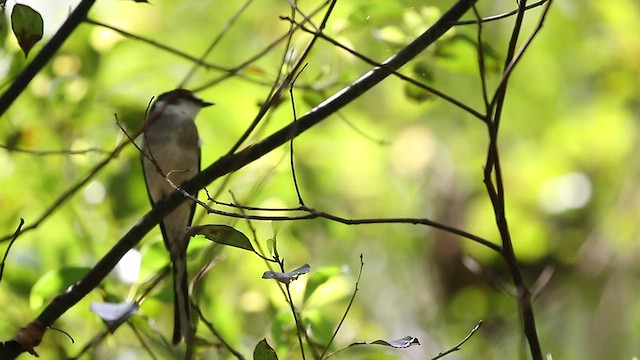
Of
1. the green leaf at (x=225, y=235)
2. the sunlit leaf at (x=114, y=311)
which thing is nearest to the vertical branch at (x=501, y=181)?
the green leaf at (x=225, y=235)

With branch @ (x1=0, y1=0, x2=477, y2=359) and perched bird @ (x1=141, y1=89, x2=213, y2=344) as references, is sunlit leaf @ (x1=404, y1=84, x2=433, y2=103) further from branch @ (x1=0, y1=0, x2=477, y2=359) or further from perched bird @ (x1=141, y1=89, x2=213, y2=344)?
perched bird @ (x1=141, y1=89, x2=213, y2=344)

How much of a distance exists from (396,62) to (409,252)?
330cm

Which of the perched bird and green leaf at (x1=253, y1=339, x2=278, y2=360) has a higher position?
the perched bird

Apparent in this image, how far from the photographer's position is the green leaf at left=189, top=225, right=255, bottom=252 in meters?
1.68

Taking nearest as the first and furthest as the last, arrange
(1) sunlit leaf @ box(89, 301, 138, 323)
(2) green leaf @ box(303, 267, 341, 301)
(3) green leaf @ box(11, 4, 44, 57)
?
(3) green leaf @ box(11, 4, 44, 57) → (1) sunlit leaf @ box(89, 301, 138, 323) → (2) green leaf @ box(303, 267, 341, 301)

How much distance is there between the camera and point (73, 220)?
328 cm

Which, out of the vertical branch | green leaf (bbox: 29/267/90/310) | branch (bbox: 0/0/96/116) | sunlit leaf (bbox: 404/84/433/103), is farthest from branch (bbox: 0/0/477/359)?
sunlit leaf (bbox: 404/84/433/103)

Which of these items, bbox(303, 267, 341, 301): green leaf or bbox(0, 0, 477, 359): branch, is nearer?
bbox(0, 0, 477, 359): branch

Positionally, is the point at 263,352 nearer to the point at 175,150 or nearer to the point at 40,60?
the point at 40,60

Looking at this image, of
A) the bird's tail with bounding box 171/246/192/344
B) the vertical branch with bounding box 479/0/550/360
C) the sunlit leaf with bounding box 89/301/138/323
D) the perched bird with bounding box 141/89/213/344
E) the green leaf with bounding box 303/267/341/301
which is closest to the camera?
the vertical branch with bounding box 479/0/550/360

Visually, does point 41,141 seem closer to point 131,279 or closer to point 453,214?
point 131,279

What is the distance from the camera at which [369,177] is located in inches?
199

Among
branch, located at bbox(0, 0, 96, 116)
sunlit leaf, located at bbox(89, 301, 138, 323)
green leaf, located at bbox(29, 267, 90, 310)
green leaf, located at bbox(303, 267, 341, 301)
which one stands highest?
branch, located at bbox(0, 0, 96, 116)

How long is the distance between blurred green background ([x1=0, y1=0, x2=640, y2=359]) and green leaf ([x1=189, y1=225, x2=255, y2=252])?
60 centimetres
